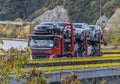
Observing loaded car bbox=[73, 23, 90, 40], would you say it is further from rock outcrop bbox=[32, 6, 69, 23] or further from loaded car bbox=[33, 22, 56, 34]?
rock outcrop bbox=[32, 6, 69, 23]

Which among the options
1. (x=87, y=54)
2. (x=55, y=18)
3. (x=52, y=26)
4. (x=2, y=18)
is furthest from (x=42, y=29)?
(x=2, y=18)

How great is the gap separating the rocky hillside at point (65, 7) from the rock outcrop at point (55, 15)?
1.00 metres

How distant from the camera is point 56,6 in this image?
117 meters

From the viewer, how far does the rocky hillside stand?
4104 inches

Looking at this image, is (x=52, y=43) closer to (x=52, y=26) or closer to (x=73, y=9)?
(x=52, y=26)

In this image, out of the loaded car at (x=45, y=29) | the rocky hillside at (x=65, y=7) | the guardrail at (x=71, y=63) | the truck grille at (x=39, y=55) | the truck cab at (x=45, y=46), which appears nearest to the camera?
the guardrail at (x=71, y=63)

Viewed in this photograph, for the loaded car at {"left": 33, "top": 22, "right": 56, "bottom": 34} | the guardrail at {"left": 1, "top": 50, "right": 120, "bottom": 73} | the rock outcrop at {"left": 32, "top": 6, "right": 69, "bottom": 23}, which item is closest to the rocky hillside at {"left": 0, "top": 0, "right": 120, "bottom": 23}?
the rock outcrop at {"left": 32, "top": 6, "right": 69, "bottom": 23}

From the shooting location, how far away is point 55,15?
111188 millimetres

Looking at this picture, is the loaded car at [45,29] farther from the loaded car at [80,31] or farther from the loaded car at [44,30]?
the loaded car at [80,31]

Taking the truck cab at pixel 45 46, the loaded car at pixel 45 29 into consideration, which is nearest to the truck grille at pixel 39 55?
the truck cab at pixel 45 46

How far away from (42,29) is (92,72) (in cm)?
415

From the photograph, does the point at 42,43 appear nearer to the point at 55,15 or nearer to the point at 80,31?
the point at 80,31

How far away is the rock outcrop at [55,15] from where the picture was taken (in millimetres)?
110438

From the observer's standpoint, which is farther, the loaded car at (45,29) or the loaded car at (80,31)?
the loaded car at (80,31)
